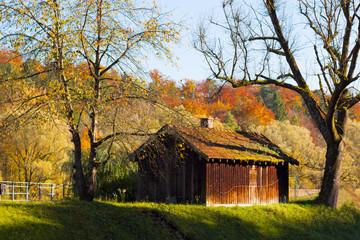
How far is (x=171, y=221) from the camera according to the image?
19.5 m

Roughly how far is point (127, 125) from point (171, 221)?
4899 mm

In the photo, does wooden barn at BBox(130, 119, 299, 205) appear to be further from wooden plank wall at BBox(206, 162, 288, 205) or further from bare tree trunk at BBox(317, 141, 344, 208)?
bare tree trunk at BBox(317, 141, 344, 208)

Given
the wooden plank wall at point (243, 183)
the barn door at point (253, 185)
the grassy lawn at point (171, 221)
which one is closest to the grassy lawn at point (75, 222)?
the grassy lawn at point (171, 221)

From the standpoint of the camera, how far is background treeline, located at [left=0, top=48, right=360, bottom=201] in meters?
17.8

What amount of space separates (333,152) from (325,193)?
2717 millimetres

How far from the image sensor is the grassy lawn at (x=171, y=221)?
52.5 feet

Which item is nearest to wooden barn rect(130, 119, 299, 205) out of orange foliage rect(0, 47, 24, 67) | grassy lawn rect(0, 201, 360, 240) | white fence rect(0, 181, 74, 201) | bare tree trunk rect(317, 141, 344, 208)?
grassy lawn rect(0, 201, 360, 240)

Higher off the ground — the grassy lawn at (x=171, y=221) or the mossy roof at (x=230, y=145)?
the mossy roof at (x=230, y=145)

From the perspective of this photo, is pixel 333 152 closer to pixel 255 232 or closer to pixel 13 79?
pixel 255 232

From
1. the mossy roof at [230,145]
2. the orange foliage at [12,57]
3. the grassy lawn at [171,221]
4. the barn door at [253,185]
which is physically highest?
the orange foliage at [12,57]

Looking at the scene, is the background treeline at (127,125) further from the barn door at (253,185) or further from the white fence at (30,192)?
the barn door at (253,185)

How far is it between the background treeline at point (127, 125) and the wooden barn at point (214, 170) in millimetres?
1560

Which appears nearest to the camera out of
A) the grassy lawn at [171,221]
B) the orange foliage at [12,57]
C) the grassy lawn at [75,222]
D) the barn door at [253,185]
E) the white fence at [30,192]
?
the grassy lawn at [75,222]

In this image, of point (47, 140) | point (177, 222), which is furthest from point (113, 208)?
point (47, 140)
